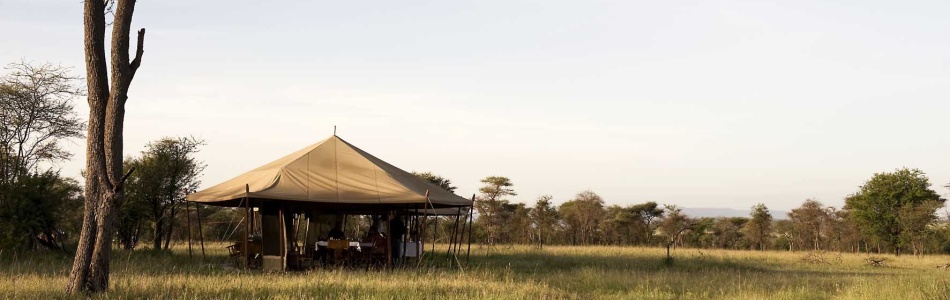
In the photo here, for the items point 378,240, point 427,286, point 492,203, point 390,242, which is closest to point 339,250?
point 378,240

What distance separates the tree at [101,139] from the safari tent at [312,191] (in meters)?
4.95

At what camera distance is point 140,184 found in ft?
75.2

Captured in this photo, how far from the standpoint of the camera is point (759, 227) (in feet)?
167

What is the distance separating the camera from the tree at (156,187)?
22.8m

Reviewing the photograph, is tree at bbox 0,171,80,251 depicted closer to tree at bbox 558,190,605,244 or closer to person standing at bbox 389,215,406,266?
person standing at bbox 389,215,406,266

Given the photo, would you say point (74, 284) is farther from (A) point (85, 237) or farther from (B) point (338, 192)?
(B) point (338, 192)

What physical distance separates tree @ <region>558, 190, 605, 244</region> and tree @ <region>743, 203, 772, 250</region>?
29.9ft

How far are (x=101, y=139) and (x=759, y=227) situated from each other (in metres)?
46.1

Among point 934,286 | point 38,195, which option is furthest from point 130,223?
point 934,286

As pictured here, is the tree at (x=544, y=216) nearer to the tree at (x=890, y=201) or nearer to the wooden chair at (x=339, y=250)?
the tree at (x=890, y=201)

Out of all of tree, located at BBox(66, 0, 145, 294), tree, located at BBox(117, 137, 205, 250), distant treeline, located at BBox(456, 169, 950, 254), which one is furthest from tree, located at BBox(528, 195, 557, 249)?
tree, located at BBox(66, 0, 145, 294)

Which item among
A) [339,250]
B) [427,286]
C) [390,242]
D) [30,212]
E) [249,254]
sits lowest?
[427,286]

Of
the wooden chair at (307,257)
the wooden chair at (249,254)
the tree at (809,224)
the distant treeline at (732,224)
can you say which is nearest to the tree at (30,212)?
the wooden chair at (249,254)

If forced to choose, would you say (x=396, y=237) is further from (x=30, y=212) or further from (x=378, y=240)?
(x=30, y=212)
